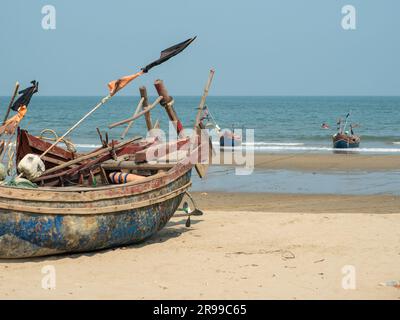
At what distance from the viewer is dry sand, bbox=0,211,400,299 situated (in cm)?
681

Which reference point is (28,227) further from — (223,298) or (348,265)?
(348,265)

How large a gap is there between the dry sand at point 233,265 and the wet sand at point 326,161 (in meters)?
10.3

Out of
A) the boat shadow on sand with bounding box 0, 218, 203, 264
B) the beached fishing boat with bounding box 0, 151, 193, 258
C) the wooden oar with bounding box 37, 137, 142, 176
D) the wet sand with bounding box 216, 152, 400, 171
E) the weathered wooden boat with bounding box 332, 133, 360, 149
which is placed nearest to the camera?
the beached fishing boat with bounding box 0, 151, 193, 258

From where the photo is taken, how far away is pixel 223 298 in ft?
21.6

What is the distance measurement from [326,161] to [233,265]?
15032mm

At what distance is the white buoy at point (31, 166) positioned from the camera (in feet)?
28.0

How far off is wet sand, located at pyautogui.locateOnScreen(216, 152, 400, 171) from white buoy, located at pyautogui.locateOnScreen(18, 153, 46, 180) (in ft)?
41.1

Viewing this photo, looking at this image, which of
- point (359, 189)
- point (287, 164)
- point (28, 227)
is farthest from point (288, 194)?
point (28, 227)

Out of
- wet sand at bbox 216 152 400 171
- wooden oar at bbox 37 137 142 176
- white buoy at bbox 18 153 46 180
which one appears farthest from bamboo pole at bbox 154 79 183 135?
wet sand at bbox 216 152 400 171

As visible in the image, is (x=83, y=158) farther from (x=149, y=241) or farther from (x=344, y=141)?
(x=344, y=141)

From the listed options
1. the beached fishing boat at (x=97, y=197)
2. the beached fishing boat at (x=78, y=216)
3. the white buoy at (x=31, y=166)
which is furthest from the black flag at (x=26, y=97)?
the beached fishing boat at (x=78, y=216)

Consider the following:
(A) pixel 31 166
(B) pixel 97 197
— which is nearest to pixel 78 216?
(B) pixel 97 197

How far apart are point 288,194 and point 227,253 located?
6.89m
